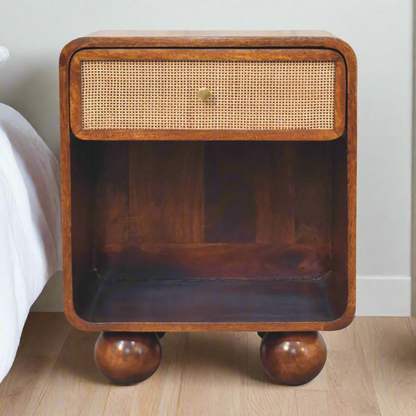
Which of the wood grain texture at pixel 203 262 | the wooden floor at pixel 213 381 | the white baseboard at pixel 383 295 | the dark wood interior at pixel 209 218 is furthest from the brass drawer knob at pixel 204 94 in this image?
the white baseboard at pixel 383 295

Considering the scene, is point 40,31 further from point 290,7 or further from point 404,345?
point 404,345

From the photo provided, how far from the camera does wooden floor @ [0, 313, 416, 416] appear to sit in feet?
3.30

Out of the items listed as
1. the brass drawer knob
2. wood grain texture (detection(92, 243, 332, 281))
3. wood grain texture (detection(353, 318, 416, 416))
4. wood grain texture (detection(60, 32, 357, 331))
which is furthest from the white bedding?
wood grain texture (detection(353, 318, 416, 416))

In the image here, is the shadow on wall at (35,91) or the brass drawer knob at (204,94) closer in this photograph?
the brass drawer knob at (204,94)

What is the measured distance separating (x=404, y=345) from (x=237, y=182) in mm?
513

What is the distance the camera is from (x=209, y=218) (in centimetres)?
127

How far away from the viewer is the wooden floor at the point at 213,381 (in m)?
1.01

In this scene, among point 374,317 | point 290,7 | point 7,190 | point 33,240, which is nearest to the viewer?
point 7,190

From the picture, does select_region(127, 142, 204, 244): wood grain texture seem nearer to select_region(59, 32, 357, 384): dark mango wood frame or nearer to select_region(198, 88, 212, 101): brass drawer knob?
select_region(59, 32, 357, 384): dark mango wood frame

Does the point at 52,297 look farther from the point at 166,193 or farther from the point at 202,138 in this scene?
the point at 202,138

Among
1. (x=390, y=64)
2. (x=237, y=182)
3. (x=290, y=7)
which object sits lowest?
(x=237, y=182)

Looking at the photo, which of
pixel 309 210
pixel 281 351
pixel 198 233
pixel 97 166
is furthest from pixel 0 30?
pixel 281 351

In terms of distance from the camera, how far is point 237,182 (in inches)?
49.4

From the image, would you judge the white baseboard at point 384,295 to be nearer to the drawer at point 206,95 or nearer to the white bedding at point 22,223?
the drawer at point 206,95
